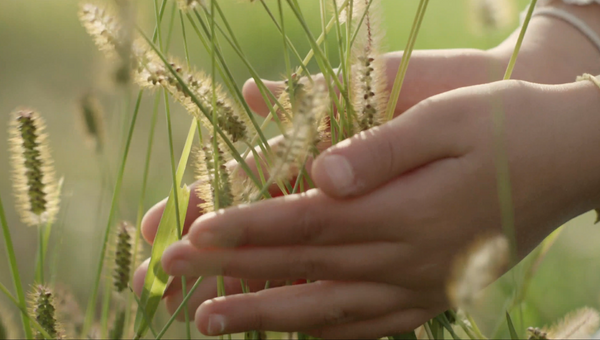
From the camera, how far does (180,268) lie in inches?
17.5

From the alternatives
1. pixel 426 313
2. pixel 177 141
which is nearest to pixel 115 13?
pixel 426 313

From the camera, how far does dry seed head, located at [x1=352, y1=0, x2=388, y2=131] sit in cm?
45

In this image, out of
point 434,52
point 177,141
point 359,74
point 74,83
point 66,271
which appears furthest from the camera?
point 74,83

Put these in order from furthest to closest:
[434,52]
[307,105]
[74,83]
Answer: [74,83] < [434,52] < [307,105]

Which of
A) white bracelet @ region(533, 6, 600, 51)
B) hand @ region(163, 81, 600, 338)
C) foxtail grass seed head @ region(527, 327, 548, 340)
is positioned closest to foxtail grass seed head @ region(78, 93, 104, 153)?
hand @ region(163, 81, 600, 338)

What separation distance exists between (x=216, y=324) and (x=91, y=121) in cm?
20

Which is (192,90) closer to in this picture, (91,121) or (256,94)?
(91,121)

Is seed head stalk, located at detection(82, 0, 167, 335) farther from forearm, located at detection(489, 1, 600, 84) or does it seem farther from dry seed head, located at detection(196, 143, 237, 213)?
forearm, located at detection(489, 1, 600, 84)

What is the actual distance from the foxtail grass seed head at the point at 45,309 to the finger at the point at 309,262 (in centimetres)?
12

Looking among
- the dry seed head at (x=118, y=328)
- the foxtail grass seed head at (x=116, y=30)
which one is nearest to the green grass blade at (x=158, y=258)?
the dry seed head at (x=118, y=328)

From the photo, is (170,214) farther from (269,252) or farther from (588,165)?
(588,165)

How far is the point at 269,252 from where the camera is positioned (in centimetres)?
48

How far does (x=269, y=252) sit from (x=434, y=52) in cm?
42

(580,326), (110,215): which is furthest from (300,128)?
(580,326)
